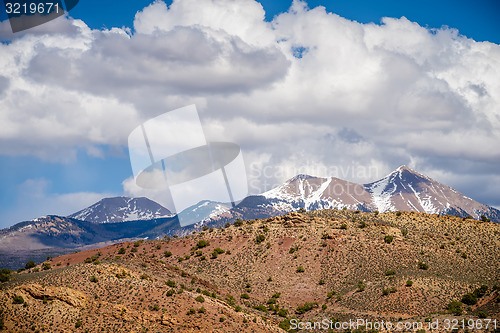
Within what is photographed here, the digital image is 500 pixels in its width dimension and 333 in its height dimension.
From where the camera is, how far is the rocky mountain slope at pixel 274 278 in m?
72.6

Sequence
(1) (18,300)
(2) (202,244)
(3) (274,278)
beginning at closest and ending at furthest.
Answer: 1. (1) (18,300)
2. (3) (274,278)
3. (2) (202,244)

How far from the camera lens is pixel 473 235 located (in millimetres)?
119938

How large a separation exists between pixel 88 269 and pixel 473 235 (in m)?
79.9

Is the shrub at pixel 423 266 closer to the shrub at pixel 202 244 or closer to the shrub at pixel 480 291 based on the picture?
the shrub at pixel 480 291

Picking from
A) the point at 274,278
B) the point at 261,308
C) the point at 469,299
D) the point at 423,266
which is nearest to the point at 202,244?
the point at 274,278

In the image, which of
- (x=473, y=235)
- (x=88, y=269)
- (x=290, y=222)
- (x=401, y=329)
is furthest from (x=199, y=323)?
(x=473, y=235)

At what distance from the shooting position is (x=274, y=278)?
4232 inches

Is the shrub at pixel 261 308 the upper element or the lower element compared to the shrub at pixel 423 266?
lower

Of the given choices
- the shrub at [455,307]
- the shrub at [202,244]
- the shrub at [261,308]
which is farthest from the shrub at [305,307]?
the shrub at [202,244]

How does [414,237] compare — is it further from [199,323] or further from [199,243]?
[199,323]

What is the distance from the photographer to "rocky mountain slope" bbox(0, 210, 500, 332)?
72.6 metres

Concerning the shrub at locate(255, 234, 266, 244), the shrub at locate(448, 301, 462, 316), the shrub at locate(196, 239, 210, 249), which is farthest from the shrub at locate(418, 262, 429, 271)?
the shrub at locate(196, 239, 210, 249)

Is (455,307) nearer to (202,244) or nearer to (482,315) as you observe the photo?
(482,315)

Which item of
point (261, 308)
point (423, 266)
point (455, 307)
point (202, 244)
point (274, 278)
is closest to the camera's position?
point (455, 307)
